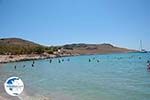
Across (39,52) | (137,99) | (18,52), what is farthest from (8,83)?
(39,52)

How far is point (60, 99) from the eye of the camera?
1859cm

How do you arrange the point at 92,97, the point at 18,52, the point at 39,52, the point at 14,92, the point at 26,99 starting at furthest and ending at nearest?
the point at 39,52 → the point at 18,52 → the point at 92,97 → the point at 26,99 → the point at 14,92

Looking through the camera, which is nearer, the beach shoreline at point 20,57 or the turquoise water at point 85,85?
the turquoise water at point 85,85

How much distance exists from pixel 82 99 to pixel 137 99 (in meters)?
3.83

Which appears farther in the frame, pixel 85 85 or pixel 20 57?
pixel 20 57

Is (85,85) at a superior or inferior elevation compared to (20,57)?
inferior

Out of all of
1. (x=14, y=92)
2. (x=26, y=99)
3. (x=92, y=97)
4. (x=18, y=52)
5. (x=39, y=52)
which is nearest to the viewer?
(x=14, y=92)

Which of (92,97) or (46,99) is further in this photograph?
(92,97)

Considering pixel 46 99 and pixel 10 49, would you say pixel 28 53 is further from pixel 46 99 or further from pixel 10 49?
pixel 46 99

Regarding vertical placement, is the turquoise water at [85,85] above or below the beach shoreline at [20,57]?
below

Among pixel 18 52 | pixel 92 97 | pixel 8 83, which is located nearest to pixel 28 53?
pixel 18 52

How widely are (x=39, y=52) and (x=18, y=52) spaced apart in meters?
16.7

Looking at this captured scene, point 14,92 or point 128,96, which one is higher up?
point 14,92

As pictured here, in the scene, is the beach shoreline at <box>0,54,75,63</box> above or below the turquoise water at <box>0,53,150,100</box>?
above
